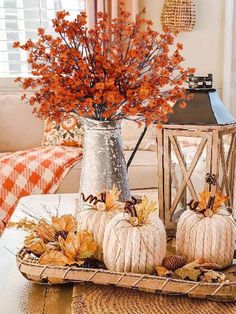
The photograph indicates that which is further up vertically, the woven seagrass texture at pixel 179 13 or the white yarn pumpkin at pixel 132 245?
the woven seagrass texture at pixel 179 13

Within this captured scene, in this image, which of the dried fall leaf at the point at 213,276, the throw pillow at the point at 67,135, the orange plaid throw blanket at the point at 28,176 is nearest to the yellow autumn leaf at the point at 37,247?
the dried fall leaf at the point at 213,276

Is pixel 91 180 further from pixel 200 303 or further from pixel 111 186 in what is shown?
pixel 200 303

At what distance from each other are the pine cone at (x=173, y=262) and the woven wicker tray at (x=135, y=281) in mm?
51

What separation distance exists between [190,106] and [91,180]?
336mm

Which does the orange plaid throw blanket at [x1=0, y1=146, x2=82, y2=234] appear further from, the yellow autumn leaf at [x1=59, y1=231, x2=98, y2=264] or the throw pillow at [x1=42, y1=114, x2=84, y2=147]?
the yellow autumn leaf at [x1=59, y1=231, x2=98, y2=264]

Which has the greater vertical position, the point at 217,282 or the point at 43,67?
the point at 43,67

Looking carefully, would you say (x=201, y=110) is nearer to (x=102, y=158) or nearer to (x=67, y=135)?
(x=102, y=158)

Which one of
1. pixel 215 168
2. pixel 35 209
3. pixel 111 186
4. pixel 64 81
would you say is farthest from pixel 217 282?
pixel 35 209

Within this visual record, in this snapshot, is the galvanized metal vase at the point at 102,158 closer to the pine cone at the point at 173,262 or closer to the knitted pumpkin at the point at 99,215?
the knitted pumpkin at the point at 99,215

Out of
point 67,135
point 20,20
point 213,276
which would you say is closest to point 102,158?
point 213,276

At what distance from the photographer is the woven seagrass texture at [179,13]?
12.8 ft

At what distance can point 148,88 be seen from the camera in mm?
1239

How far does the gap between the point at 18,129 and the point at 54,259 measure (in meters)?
2.60

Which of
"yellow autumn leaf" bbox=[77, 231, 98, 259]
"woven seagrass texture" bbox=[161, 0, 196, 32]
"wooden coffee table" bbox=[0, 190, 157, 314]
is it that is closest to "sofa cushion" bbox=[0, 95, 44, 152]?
"woven seagrass texture" bbox=[161, 0, 196, 32]
